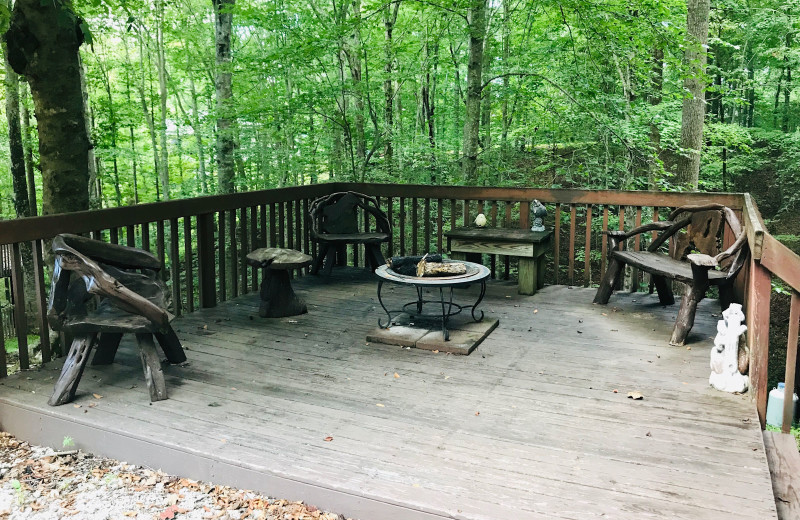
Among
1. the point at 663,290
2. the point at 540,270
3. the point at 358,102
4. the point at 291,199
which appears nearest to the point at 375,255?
the point at 291,199

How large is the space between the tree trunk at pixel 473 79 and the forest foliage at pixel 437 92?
0.18ft

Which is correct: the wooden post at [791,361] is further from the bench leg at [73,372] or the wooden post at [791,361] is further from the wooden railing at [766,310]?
the bench leg at [73,372]

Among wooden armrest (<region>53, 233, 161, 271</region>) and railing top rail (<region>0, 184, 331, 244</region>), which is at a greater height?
railing top rail (<region>0, 184, 331, 244</region>)

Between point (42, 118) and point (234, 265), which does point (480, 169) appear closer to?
point (234, 265)

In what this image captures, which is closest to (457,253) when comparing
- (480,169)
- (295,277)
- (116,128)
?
(295,277)

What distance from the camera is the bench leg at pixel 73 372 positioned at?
10.2 ft

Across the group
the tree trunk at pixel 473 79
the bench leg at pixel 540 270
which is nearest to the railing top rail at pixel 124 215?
the bench leg at pixel 540 270

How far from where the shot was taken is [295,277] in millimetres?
6180

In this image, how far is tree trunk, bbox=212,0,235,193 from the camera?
27.8 ft

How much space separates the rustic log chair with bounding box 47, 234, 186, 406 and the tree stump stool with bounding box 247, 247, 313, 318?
3.98ft

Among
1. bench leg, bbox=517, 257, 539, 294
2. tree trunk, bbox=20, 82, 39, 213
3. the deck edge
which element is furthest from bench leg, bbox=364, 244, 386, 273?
tree trunk, bbox=20, 82, 39, 213

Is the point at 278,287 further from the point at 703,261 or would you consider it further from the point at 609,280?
the point at 703,261

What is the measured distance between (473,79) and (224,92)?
3808 mm

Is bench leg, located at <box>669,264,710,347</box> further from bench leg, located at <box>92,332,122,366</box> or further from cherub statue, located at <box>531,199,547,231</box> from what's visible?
bench leg, located at <box>92,332,122,366</box>
